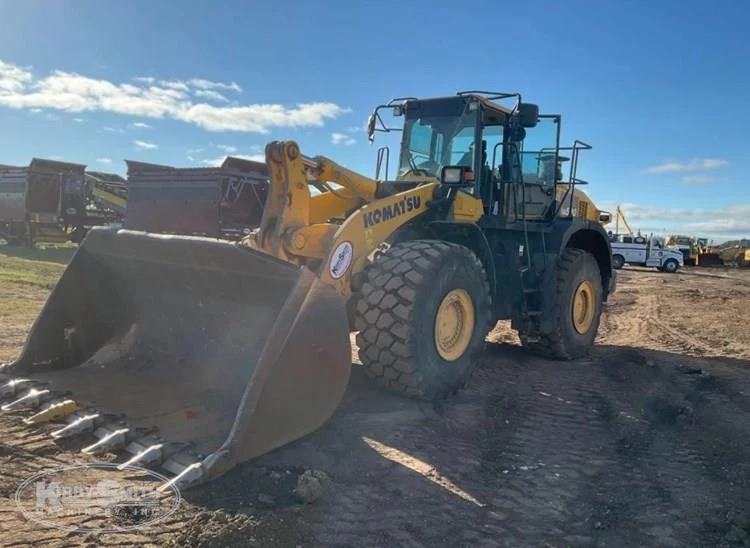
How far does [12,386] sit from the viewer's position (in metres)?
4.61

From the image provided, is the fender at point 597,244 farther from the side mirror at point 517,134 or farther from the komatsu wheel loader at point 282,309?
the komatsu wheel loader at point 282,309

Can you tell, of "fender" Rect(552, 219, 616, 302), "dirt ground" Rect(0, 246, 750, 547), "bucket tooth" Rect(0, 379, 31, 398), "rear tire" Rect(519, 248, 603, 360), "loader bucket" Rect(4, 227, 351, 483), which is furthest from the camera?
"fender" Rect(552, 219, 616, 302)

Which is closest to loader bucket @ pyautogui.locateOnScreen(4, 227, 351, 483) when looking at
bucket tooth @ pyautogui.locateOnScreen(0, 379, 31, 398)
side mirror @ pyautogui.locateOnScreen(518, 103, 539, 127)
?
bucket tooth @ pyautogui.locateOnScreen(0, 379, 31, 398)

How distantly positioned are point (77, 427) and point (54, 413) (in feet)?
1.11

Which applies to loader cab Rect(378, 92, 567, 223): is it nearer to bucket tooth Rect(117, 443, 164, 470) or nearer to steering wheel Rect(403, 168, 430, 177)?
steering wheel Rect(403, 168, 430, 177)

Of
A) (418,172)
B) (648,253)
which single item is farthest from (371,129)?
(648,253)

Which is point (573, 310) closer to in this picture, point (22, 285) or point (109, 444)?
point (109, 444)

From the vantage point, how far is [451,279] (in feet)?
17.0

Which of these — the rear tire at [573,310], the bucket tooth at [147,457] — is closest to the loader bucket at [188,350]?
the bucket tooth at [147,457]

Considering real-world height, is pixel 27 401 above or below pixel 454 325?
below

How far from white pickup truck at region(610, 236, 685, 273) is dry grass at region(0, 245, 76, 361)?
2694 cm

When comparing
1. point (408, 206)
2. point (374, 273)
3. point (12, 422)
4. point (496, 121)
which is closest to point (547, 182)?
point (496, 121)

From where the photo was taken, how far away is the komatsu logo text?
5.11 m

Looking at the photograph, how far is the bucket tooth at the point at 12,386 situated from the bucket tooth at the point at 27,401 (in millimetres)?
148
